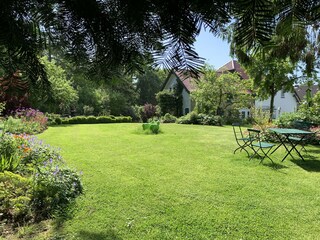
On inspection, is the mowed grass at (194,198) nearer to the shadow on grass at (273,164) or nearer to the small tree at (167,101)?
the shadow on grass at (273,164)

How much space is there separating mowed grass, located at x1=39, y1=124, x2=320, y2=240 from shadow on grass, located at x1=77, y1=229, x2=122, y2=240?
1 centimetres

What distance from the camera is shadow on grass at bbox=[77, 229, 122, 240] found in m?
2.52

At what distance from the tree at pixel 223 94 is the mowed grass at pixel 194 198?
12.1 meters

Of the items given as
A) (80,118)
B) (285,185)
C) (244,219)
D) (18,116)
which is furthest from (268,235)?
(80,118)

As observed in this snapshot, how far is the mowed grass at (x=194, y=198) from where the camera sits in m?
2.69

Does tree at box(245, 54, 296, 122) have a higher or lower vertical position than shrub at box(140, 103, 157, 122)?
higher

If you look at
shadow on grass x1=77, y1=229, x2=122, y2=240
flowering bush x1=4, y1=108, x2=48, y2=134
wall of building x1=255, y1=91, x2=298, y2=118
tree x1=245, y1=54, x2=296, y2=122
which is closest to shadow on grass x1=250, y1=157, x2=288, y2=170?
shadow on grass x1=77, y1=229, x2=122, y2=240

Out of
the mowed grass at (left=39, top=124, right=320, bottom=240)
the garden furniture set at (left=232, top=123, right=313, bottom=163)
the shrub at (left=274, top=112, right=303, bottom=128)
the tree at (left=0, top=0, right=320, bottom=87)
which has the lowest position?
the mowed grass at (left=39, top=124, right=320, bottom=240)

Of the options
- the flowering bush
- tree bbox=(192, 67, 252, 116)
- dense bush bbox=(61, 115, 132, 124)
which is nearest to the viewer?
the flowering bush

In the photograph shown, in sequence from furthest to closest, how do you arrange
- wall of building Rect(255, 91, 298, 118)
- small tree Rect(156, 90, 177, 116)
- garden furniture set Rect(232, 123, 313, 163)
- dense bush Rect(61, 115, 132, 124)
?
wall of building Rect(255, 91, 298, 118)
small tree Rect(156, 90, 177, 116)
dense bush Rect(61, 115, 132, 124)
garden furniture set Rect(232, 123, 313, 163)

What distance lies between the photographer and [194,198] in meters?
3.55

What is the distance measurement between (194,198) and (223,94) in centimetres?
1556

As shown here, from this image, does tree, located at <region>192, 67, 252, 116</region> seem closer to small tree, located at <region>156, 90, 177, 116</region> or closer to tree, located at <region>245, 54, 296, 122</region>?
small tree, located at <region>156, 90, 177, 116</region>

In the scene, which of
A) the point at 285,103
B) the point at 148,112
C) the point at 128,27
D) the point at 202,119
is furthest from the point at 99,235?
the point at 285,103
